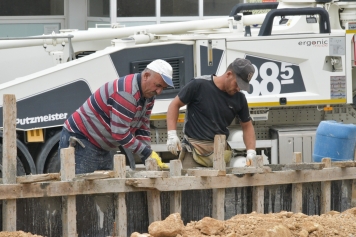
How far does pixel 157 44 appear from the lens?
1039 centimetres

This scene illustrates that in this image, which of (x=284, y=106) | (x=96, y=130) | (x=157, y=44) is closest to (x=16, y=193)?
(x=96, y=130)

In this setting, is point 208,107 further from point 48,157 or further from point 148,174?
point 48,157

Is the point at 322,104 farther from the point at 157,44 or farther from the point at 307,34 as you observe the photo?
the point at 157,44

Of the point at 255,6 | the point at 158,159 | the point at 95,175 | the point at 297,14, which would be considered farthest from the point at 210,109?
the point at 255,6

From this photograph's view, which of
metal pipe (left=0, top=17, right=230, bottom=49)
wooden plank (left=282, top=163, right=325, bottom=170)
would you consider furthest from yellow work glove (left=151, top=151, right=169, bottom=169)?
metal pipe (left=0, top=17, right=230, bottom=49)

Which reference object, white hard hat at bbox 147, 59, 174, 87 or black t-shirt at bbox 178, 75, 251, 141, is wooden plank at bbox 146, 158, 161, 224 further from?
black t-shirt at bbox 178, 75, 251, 141

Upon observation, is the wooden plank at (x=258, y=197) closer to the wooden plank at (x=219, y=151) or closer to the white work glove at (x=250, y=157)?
the white work glove at (x=250, y=157)

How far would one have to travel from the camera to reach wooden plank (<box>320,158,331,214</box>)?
8203mm

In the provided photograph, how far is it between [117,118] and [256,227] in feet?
5.38

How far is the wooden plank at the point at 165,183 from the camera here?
6.79m

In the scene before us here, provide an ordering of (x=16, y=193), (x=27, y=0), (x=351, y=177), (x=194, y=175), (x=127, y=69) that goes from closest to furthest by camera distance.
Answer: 1. (x=16, y=193)
2. (x=194, y=175)
3. (x=351, y=177)
4. (x=127, y=69)
5. (x=27, y=0)

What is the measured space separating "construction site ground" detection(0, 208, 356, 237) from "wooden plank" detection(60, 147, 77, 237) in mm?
544

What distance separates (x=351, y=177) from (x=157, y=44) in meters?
3.22

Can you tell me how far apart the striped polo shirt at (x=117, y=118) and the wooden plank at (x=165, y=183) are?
1.75 feet
